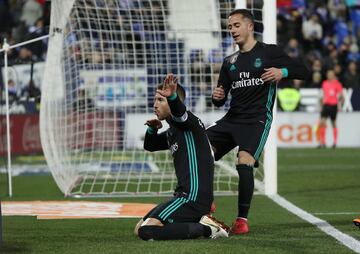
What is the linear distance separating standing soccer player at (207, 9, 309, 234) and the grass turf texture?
0.70 metres

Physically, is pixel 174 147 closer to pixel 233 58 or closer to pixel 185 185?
pixel 185 185

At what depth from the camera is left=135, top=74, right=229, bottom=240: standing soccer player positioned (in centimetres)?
770

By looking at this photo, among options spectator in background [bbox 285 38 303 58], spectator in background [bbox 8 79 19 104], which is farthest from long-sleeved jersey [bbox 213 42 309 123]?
spectator in background [bbox 285 38 303 58]

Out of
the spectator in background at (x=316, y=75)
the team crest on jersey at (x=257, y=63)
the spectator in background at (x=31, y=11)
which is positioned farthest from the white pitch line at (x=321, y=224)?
the spectator in background at (x=31, y=11)

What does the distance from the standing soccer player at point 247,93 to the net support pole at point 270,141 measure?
324 cm

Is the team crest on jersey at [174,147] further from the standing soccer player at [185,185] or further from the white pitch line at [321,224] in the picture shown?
the white pitch line at [321,224]

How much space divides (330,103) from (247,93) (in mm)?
14726

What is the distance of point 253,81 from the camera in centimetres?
888

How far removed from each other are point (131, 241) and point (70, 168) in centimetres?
649

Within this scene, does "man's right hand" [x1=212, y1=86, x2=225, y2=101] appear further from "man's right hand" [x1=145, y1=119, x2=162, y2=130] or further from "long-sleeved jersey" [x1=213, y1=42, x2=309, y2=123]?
"man's right hand" [x1=145, y1=119, x2=162, y2=130]

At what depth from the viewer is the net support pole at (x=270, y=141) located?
40.3 ft

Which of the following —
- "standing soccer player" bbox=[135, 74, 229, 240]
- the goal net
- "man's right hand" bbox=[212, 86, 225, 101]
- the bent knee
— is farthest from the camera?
the goal net

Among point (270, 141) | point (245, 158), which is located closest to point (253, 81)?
point (245, 158)

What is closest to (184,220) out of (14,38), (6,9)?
(14,38)
